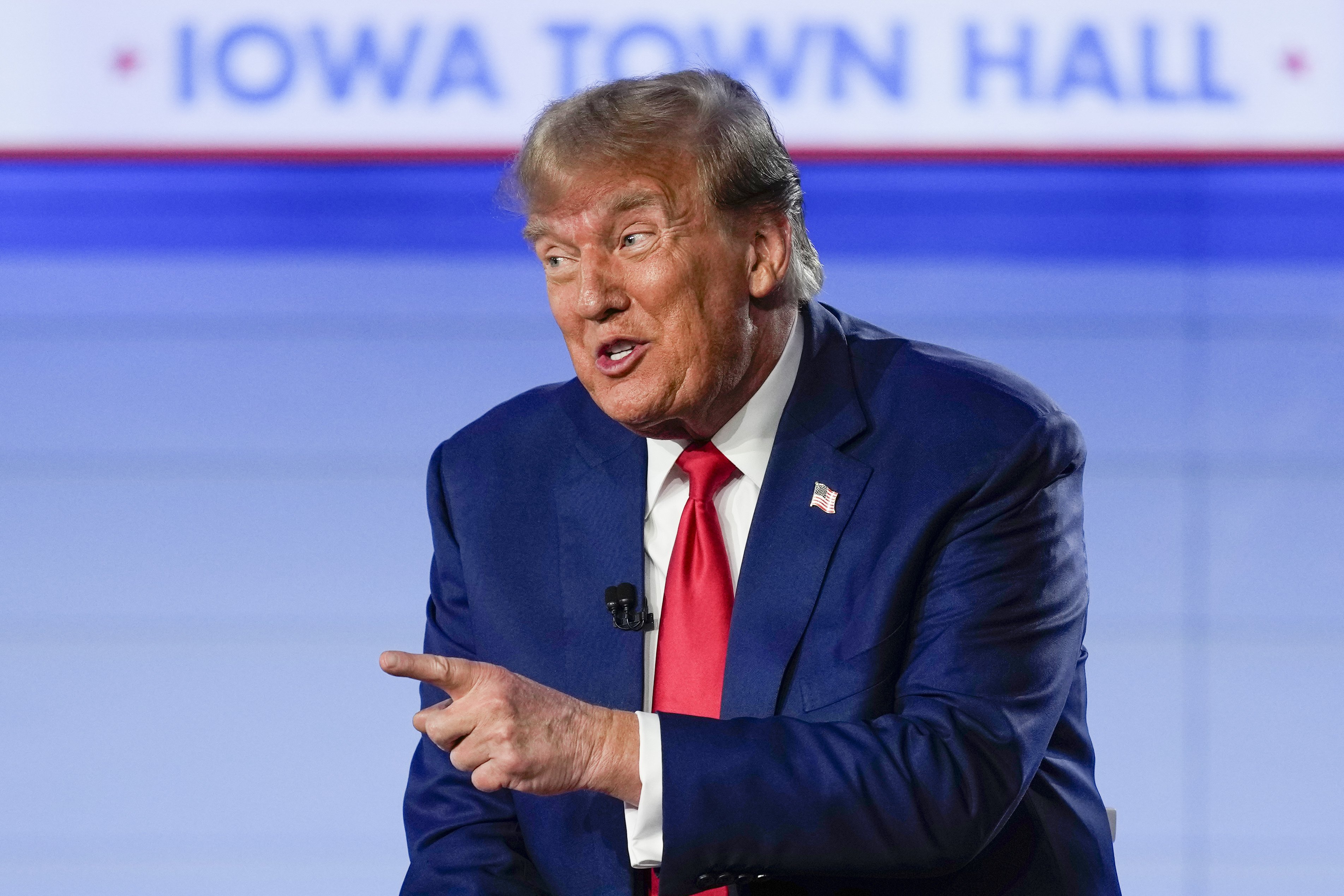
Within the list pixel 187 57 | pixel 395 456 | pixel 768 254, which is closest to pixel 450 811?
pixel 768 254

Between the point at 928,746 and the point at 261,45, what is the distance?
8.20 ft

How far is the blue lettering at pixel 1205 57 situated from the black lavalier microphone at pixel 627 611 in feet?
7.30

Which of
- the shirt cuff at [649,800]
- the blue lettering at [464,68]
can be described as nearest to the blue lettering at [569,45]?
the blue lettering at [464,68]

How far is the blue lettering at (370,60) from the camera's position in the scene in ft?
10.7

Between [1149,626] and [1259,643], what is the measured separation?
294mm

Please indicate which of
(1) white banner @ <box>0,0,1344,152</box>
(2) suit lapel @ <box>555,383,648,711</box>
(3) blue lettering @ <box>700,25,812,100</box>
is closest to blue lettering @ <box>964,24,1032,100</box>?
(1) white banner @ <box>0,0,1344,152</box>

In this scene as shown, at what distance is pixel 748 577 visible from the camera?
5.55ft

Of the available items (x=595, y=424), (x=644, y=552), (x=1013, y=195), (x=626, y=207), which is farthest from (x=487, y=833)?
(x=1013, y=195)

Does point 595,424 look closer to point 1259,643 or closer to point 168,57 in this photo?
point 168,57

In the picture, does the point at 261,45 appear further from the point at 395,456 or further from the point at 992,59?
the point at 992,59

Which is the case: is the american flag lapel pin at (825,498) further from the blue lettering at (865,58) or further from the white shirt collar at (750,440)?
the blue lettering at (865,58)

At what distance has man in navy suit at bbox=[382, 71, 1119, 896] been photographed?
1.49 metres

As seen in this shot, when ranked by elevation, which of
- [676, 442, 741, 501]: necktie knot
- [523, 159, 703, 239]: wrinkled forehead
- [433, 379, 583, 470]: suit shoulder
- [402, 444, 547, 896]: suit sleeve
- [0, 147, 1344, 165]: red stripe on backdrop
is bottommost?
[402, 444, 547, 896]: suit sleeve

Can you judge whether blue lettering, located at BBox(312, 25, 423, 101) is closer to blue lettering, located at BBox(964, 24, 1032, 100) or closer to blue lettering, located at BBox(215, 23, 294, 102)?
blue lettering, located at BBox(215, 23, 294, 102)
